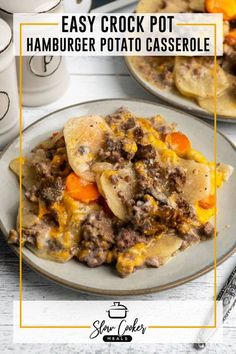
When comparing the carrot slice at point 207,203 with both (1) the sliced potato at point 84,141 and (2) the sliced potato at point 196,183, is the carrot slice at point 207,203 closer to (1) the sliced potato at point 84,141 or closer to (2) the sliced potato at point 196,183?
(2) the sliced potato at point 196,183

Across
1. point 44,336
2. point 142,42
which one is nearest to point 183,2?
point 142,42

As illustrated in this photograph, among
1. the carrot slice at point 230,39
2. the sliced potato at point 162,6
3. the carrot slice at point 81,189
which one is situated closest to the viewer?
the carrot slice at point 81,189

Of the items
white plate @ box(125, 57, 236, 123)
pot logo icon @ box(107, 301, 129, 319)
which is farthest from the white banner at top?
pot logo icon @ box(107, 301, 129, 319)

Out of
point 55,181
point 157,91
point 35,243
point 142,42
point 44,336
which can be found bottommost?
point 44,336

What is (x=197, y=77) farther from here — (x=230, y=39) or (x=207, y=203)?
(x=207, y=203)

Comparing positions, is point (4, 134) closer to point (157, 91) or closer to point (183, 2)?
point (157, 91)

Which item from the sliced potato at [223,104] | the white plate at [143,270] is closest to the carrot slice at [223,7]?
the sliced potato at [223,104]
